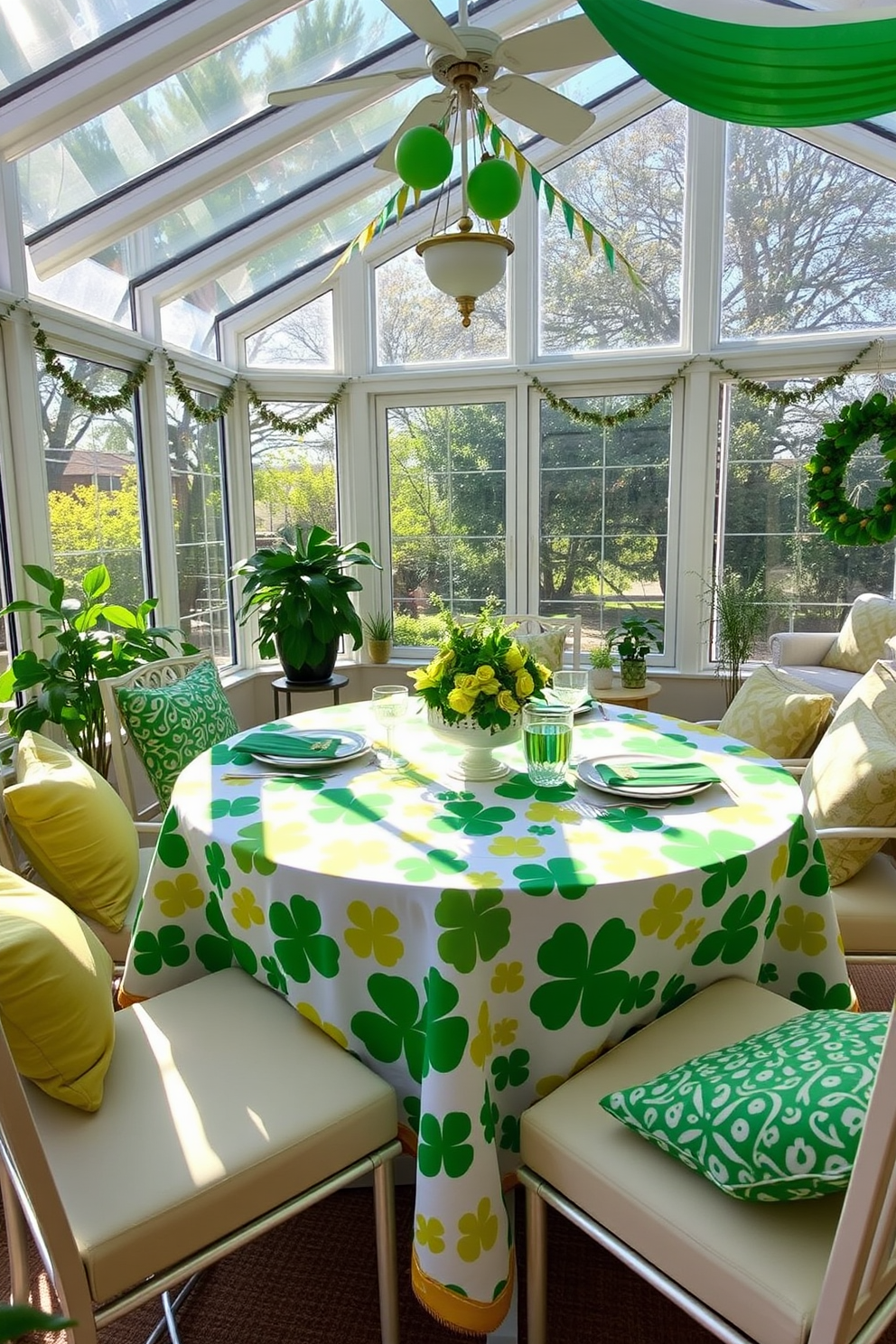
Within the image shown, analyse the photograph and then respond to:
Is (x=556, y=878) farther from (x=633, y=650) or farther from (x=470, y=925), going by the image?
(x=633, y=650)

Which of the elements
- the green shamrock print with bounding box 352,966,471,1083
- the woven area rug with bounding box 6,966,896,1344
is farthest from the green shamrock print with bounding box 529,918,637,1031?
the woven area rug with bounding box 6,966,896,1344

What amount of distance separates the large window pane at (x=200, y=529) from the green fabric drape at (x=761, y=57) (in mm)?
3388

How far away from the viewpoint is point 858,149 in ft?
14.9

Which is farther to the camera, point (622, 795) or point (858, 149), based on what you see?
point (858, 149)

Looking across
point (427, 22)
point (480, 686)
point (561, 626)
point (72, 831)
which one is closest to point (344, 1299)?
point (72, 831)

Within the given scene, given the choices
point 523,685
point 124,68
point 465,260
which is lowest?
point 523,685

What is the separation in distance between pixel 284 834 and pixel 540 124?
81.7 inches

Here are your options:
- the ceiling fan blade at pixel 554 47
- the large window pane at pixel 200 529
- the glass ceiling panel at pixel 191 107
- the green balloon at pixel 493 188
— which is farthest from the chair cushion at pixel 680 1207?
the large window pane at pixel 200 529

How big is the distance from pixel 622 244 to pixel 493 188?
337cm

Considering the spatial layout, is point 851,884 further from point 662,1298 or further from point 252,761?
point 252,761

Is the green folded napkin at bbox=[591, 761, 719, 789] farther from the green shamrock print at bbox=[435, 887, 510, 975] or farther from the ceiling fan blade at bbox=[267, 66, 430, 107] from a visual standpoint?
the ceiling fan blade at bbox=[267, 66, 430, 107]

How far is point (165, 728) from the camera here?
255 centimetres

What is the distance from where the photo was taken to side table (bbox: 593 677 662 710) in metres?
4.48

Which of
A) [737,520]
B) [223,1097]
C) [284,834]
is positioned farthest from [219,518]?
[223,1097]
